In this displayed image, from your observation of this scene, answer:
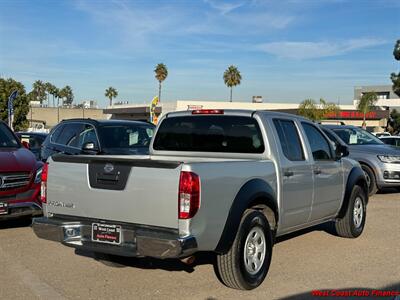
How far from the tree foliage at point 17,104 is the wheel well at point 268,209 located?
52.0 meters

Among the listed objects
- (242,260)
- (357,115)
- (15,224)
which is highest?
(357,115)

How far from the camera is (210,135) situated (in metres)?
6.29

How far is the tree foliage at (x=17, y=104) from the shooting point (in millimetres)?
54603

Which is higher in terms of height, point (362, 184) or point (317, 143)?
point (317, 143)

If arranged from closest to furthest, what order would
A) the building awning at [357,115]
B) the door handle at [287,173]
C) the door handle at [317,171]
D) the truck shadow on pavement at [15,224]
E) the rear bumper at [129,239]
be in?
the rear bumper at [129,239] < the door handle at [287,173] < the door handle at [317,171] < the truck shadow on pavement at [15,224] < the building awning at [357,115]

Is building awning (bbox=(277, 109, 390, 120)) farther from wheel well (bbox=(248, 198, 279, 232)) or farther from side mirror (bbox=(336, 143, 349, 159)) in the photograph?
wheel well (bbox=(248, 198, 279, 232))

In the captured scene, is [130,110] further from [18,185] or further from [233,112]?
[233,112]

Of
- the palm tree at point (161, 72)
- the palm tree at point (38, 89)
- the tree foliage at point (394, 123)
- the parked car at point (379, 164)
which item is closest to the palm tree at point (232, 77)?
the palm tree at point (161, 72)

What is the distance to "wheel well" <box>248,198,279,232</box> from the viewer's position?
5.42 m

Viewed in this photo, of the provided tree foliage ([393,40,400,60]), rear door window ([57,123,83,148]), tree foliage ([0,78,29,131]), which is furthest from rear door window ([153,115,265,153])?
tree foliage ([0,78,29,131])

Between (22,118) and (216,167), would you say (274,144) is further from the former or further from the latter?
(22,118)

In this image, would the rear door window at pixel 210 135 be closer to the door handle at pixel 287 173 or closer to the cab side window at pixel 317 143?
the door handle at pixel 287 173

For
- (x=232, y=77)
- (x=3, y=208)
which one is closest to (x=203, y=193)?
(x=3, y=208)

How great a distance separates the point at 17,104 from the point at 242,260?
5399 centimetres
